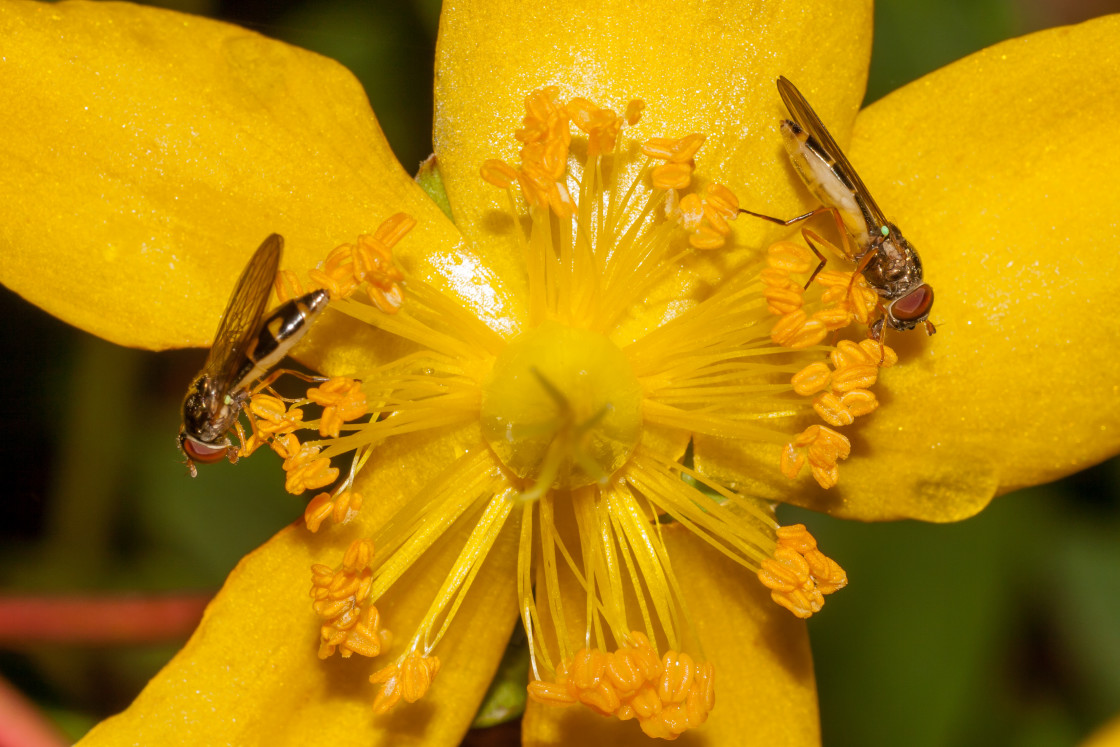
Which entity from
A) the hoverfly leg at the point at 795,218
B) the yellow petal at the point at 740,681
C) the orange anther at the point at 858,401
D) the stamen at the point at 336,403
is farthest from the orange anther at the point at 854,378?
the stamen at the point at 336,403

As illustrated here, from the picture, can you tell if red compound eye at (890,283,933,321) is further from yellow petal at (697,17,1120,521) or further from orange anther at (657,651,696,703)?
orange anther at (657,651,696,703)

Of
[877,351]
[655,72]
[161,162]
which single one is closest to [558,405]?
[877,351]

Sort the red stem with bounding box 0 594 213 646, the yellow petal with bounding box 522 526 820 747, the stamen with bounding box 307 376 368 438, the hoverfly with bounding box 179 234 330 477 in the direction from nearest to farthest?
the hoverfly with bounding box 179 234 330 477 → the stamen with bounding box 307 376 368 438 → the yellow petal with bounding box 522 526 820 747 → the red stem with bounding box 0 594 213 646

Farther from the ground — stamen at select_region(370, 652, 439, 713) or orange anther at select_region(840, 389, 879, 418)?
→ orange anther at select_region(840, 389, 879, 418)

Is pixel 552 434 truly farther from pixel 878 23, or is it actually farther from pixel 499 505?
pixel 878 23

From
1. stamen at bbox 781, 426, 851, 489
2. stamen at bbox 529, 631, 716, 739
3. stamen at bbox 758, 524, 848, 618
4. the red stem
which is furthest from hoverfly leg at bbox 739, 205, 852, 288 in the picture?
the red stem

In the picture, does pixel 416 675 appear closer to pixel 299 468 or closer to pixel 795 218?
pixel 299 468

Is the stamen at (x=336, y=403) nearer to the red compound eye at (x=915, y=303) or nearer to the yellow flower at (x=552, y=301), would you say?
the yellow flower at (x=552, y=301)
